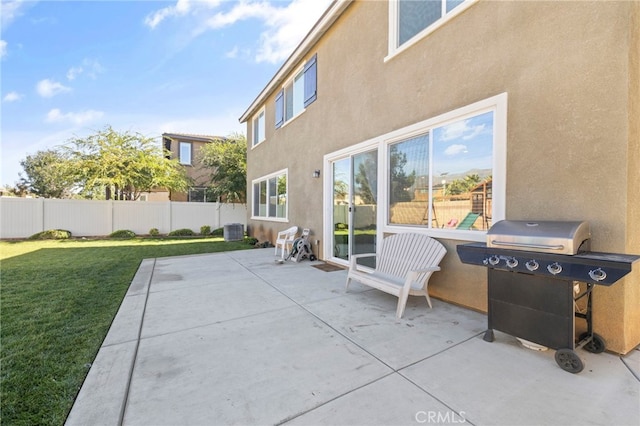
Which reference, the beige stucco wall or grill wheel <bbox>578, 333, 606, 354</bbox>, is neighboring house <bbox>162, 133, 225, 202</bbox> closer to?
the beige stucco wall

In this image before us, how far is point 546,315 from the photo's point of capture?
234cm

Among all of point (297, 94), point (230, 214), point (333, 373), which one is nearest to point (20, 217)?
point (230, 214)

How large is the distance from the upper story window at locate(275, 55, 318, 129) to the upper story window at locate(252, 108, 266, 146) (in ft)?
5.76

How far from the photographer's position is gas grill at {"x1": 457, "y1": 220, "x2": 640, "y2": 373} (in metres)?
2.12

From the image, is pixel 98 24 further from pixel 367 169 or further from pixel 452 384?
pixel 452 384

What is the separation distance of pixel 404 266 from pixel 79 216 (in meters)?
15.5

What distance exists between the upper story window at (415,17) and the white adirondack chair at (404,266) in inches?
122

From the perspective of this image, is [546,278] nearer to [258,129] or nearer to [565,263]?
[565,263]

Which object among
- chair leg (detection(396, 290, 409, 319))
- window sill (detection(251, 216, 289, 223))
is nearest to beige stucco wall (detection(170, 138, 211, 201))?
window sill (detection(251, 216, 289, 223))

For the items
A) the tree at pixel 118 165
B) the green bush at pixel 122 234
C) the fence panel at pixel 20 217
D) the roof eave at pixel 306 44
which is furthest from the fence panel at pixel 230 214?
the fence panel at pixel 20 217

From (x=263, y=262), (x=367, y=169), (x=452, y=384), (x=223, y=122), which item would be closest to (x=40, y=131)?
(x=223, y=122)

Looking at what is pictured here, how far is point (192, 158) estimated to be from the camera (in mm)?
20250

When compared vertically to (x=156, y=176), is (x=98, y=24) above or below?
above

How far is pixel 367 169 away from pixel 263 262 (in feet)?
11.4
